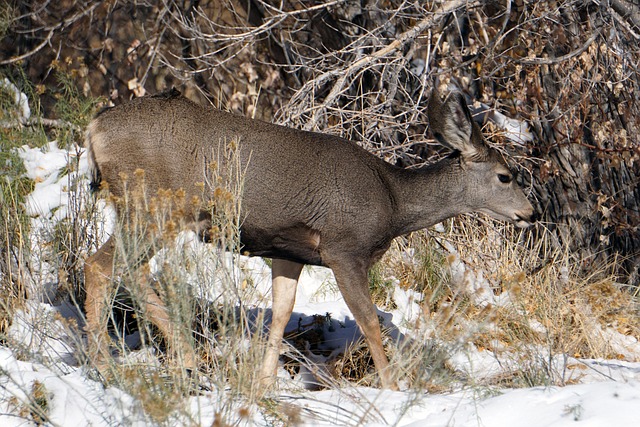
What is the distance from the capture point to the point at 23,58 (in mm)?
9945

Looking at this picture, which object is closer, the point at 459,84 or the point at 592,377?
Result: the point at 592,377

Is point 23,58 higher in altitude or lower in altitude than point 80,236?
higher

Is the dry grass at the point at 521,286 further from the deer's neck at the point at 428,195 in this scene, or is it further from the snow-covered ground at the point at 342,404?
the snow-covered ground at the point at 342,404

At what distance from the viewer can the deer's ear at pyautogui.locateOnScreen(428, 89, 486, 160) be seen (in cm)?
572

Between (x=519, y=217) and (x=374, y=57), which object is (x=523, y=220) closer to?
(x=519, y=217)

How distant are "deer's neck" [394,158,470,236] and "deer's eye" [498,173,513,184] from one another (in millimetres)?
253

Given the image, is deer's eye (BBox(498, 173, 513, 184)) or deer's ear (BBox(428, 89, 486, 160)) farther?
deer's eye (BBox(498, 173, 513, 184))

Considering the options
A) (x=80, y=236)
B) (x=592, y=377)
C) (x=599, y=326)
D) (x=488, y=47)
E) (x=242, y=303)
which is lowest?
(x=599, y=326)

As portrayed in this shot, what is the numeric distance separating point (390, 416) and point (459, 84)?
4.72 m

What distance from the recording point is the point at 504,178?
6102 millimetres

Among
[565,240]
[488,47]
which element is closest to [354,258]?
[488,47]

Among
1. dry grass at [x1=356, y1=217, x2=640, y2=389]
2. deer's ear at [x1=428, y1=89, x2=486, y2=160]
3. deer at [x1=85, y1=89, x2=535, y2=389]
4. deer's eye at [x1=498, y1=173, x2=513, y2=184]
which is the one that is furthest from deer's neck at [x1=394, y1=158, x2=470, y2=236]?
dry grass at [x1=356, y1=217, x2=640, y2=389]

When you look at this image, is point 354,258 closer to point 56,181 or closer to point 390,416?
point 390,416

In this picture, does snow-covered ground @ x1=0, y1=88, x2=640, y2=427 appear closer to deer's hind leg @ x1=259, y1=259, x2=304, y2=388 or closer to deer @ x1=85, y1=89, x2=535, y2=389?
deer @ x1=85, y1=89, x2=535, y2=389
